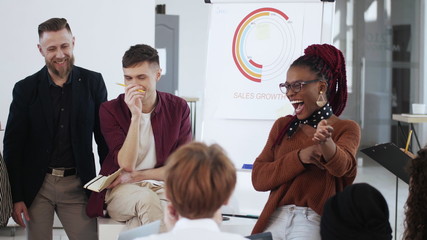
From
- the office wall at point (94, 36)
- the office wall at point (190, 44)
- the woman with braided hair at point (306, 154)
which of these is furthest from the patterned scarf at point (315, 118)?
the office wall at point (190, 44)

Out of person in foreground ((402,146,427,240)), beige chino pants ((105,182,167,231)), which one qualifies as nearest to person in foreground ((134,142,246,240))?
person in foreground ((402,146,427,240))

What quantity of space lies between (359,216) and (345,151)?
3.12 ft

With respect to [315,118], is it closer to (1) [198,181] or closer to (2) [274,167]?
(2) [274,167]

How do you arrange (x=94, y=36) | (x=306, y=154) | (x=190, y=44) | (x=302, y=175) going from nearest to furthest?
(x=306, y=154)
(x=302, y=175)
(x=94, y=36)
(x=190, y=44)

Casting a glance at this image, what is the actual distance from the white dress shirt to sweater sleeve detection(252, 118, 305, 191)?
1035 mm

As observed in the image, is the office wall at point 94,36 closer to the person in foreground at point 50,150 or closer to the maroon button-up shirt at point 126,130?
the person in foreground at point 50,150

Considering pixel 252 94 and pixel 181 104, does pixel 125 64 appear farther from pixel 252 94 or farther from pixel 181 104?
pixel 252 94

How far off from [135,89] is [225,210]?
1.20 metres

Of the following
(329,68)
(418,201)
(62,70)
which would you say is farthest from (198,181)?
(62,70)

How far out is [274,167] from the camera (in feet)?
8.96

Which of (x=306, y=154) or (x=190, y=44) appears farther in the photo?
(x=190, y=44)

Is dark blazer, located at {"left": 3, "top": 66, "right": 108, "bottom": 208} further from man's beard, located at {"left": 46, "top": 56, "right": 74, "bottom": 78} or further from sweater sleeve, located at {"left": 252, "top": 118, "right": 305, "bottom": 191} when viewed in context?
sweater sleeve, located at {"left": 252, "top": 118, "right": 305, "bottom": 191}

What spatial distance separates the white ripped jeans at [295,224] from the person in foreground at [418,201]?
57cm

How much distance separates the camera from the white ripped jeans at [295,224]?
104 inches
